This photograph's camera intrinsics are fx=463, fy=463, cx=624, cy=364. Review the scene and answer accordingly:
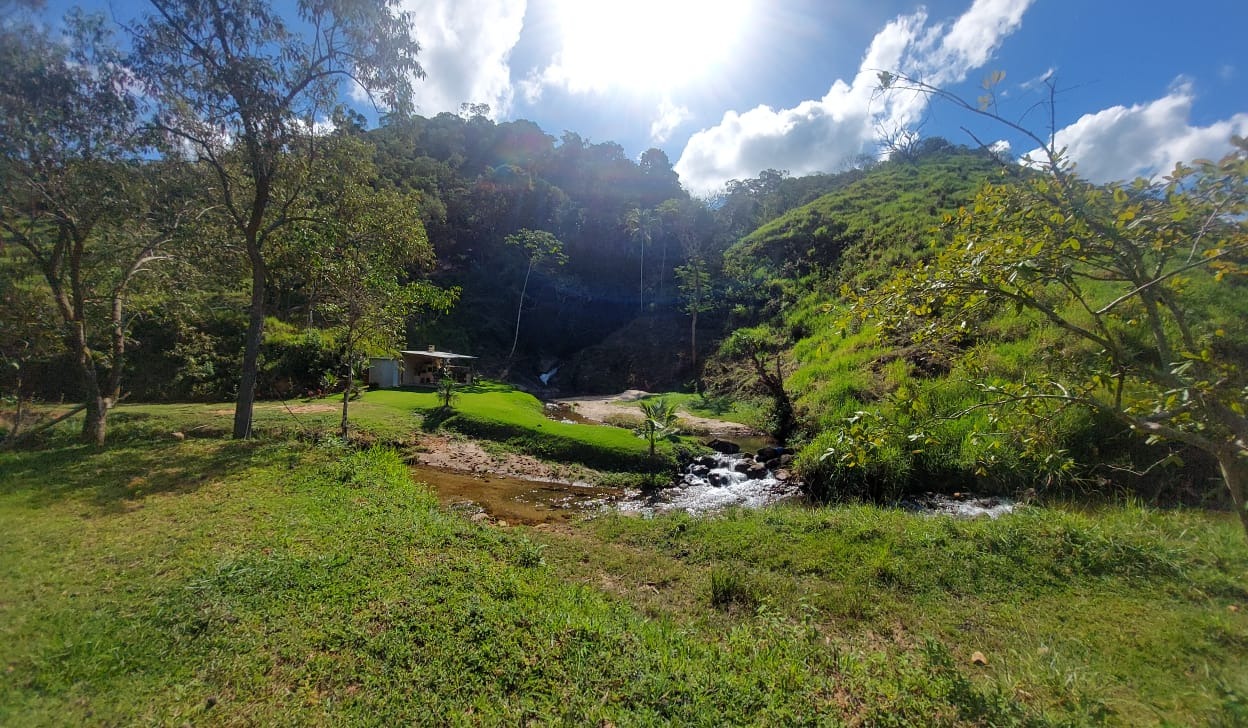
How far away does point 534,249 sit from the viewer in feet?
137

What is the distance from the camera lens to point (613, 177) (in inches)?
2314

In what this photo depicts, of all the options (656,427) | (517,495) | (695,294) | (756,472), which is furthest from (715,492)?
(695,294)

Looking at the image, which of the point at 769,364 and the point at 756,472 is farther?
the point at 769,364

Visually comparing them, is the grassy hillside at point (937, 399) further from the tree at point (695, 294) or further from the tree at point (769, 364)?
the tree at point (695, 294)

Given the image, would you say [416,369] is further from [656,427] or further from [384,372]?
[656,427]

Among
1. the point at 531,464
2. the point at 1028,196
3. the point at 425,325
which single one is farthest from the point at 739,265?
the point at 1028,196

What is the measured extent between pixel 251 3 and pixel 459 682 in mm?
13906

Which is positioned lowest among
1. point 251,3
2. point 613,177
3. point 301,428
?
point 301,428

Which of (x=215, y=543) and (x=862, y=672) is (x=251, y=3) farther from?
(x=862, y=672)

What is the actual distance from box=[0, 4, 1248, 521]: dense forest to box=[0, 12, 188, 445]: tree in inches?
1.8

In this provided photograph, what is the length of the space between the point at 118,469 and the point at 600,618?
10389 millimetres

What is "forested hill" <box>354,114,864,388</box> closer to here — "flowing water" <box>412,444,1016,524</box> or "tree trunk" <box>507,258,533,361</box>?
"tree trunk" <box>507,258,533,361</box>

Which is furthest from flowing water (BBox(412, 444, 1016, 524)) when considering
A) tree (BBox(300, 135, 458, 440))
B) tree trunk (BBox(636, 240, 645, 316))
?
tree trunk (BBox(636, 240, 645, 316))

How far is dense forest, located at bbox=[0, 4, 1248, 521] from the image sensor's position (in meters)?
3.27
